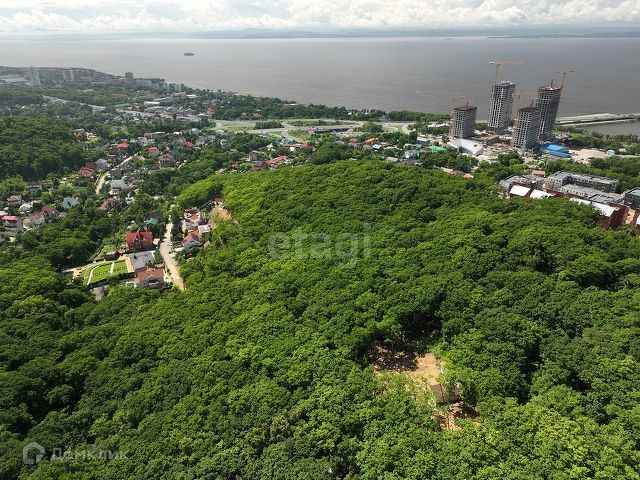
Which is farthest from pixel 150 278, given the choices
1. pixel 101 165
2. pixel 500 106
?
pixel 500 106

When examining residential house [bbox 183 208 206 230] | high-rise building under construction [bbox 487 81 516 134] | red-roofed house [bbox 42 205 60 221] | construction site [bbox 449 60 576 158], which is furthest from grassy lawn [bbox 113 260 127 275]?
high-rise building under construction [bbox 487 81 516 134]

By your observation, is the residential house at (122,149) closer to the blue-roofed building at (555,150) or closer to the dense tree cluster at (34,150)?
the dense tree cluster at (34,150)

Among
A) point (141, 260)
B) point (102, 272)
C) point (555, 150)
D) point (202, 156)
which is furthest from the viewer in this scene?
point (202, 156)

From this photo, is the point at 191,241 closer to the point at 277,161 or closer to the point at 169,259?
the point at 169,259

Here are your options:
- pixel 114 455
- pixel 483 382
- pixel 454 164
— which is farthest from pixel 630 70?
pixel 114 455

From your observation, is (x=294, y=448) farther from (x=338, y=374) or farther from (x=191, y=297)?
(x=191, y=297)

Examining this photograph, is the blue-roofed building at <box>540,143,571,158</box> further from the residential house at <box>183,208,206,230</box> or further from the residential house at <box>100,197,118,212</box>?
the residential house at <box>100,197,118,212</box>
